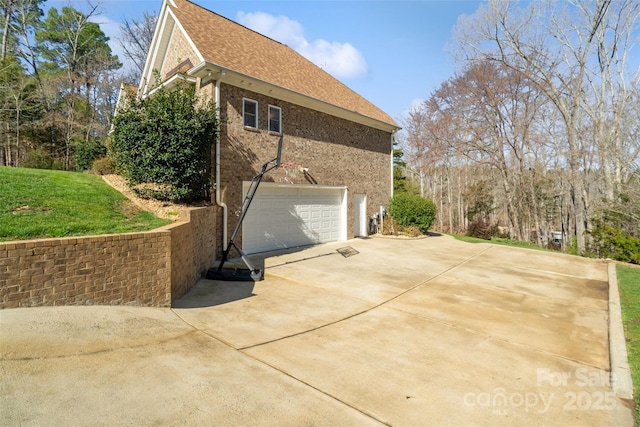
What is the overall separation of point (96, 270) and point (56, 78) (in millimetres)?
23903

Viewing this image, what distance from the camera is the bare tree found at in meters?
25.8

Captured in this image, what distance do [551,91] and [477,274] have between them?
59.7ft

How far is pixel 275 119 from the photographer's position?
11328mm

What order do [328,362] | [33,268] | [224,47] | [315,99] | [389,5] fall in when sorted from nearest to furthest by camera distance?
[328,362] → [33,268] → [224,47] → [315,99] → [389,5]

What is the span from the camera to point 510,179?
23.4 meters

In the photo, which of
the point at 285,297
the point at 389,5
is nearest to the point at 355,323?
the point at 285,297

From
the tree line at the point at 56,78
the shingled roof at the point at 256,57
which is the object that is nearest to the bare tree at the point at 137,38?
the tree line at the point at 56,78

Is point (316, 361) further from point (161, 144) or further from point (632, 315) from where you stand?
point (161, 144)

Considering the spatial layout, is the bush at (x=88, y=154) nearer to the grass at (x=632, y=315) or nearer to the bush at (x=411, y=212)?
the bush at (x=411, y=212)

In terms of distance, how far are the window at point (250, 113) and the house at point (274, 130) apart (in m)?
0.04

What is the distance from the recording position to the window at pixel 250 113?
33.9 ft

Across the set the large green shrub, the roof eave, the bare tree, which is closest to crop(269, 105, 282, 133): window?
the roof eave

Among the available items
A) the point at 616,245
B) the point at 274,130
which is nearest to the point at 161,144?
the point at 274,130

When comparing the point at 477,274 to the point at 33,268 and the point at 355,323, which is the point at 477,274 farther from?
the point at 33,268
